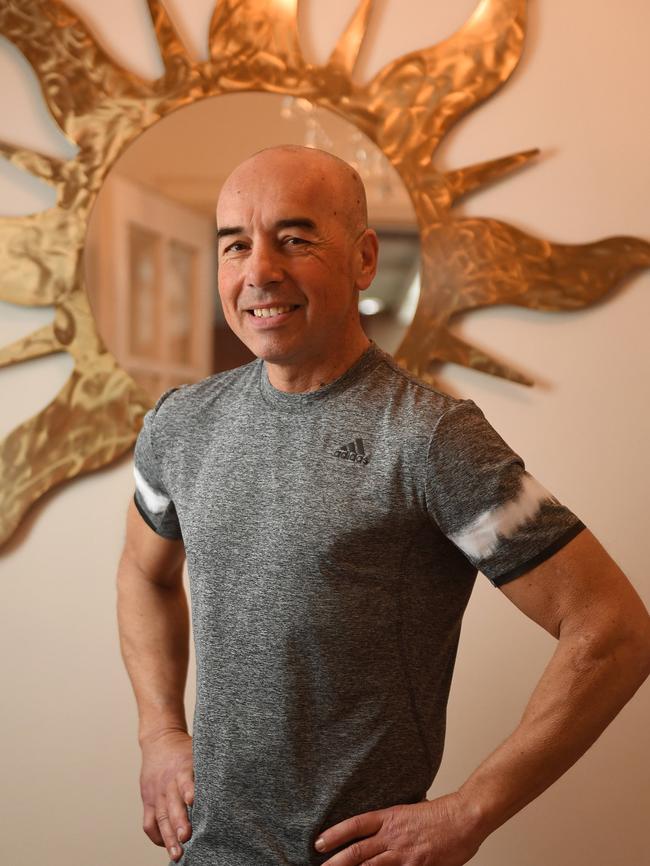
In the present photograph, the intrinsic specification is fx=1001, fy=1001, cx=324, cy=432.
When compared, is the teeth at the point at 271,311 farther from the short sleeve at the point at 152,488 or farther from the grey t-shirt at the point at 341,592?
the short sleeve at the point at 152,488

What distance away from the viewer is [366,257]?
45.6 inches

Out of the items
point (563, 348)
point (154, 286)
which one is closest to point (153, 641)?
point (154, 286)

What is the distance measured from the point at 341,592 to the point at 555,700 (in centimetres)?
24

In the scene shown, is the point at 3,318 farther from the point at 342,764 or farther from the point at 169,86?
the point at 342,764

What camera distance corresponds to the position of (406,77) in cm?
177

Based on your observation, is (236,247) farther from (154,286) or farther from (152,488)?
(154,286)

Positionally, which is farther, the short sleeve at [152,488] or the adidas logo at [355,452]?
the short sleeve at [152,488]

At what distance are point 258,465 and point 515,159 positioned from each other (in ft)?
2.95

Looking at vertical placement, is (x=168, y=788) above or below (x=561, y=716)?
below

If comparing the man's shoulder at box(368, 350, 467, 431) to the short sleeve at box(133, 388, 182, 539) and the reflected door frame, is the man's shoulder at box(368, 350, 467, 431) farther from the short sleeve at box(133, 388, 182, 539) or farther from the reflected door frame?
the reflected door frame

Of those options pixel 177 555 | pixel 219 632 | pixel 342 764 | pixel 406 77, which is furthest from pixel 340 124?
pixel 342 764

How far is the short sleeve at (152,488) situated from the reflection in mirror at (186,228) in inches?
21.4

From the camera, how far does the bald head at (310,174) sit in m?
1.10

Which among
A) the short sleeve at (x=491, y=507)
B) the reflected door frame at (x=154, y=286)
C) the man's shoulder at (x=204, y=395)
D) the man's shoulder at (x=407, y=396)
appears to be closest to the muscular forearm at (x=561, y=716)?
the short sleeve at (x=491, y=507)
